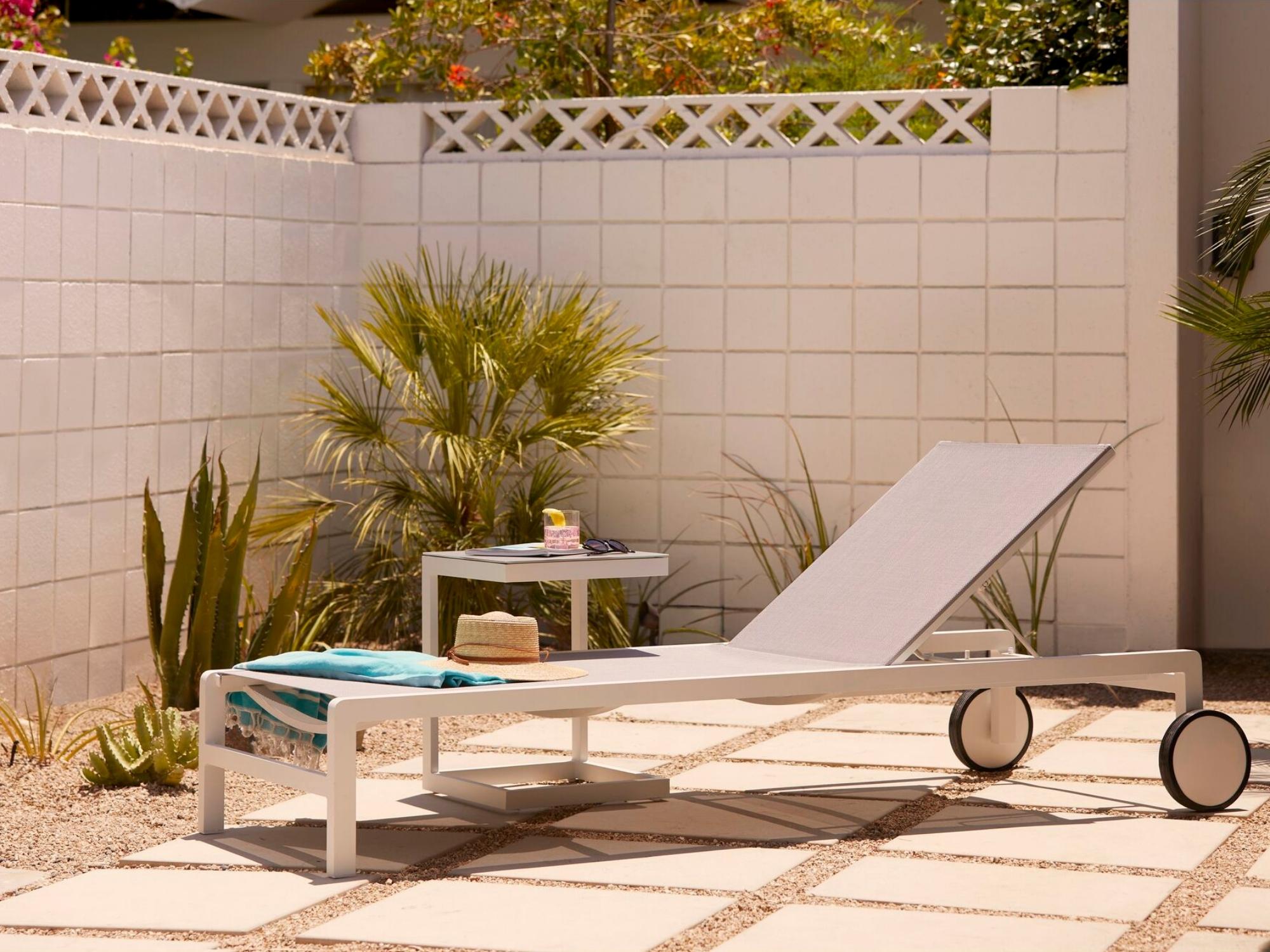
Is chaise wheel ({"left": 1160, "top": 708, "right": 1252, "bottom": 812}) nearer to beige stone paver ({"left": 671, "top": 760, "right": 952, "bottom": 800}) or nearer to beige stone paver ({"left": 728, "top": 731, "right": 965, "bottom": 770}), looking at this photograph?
beige stone paver ({"left": 671, "top": 760, "right": 952, "bottom": 800})

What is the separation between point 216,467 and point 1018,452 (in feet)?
10.4

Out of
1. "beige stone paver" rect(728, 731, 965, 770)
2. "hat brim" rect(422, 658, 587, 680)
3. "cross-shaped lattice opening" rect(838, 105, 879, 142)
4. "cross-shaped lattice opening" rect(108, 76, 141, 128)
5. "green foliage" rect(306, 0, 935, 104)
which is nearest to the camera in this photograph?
"hat brim" rect(422, 658, 587, 680)

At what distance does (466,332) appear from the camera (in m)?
7.31

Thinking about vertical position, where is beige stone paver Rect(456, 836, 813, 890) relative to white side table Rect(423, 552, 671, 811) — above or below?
→ below

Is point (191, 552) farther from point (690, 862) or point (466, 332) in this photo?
point (690, 862)

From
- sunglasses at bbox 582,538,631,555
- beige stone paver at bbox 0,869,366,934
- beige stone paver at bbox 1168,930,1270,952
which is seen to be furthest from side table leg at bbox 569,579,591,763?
beige stone paver at bbox 1168,930,1270,952

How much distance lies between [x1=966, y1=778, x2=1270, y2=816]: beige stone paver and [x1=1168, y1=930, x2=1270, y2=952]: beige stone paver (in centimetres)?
122

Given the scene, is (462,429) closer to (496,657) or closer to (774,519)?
(774,519)

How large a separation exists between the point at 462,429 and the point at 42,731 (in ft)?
7.73

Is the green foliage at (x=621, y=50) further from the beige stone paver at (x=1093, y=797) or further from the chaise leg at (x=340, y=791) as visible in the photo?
the chaise leg at (x=340, y=791)

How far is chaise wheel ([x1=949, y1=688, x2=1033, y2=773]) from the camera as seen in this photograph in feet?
17.9

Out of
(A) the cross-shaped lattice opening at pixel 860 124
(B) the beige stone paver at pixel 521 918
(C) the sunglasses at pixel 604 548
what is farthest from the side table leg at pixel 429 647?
(A) the cross-shaped lattice opening at pixel 860 124

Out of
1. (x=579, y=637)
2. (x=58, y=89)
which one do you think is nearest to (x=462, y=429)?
(x=58, y=89)

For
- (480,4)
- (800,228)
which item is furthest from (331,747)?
(480,4)
